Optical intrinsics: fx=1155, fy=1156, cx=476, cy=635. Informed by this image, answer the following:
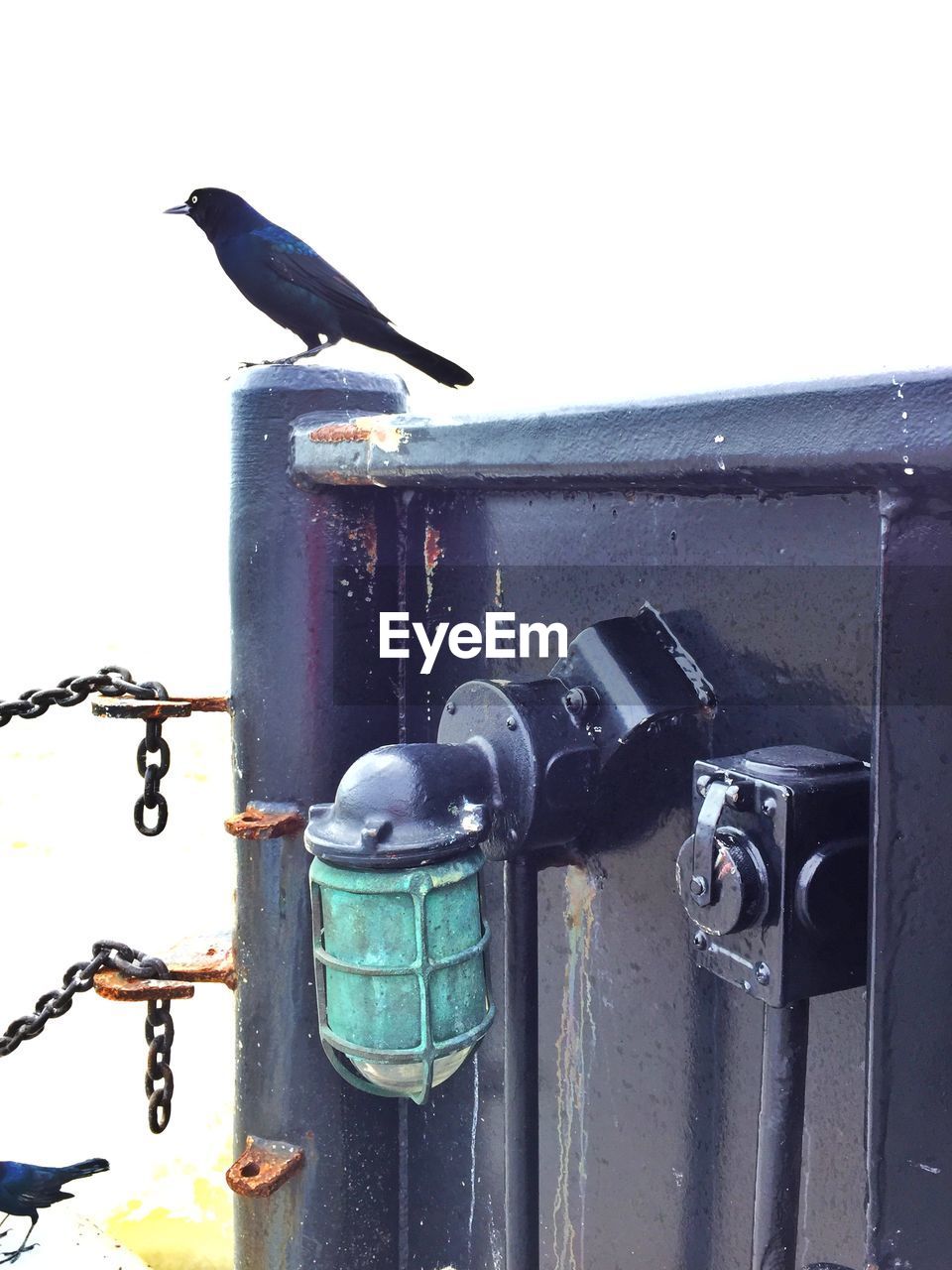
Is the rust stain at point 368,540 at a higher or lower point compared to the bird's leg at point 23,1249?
higher

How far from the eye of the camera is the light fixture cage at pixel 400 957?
3.60 ft

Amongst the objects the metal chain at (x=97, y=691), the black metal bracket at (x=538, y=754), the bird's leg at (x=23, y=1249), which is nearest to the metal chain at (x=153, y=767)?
the metal chain at (x=97, y=691)

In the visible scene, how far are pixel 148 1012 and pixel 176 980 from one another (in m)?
0.06

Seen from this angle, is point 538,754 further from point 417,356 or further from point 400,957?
point 417,356

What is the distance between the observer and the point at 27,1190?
2977mm

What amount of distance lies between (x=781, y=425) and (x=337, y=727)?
2.61 feet

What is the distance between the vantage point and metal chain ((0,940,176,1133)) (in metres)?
1.63

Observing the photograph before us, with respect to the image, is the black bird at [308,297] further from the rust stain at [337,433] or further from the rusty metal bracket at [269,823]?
the rusty metal bracket at [269,823]

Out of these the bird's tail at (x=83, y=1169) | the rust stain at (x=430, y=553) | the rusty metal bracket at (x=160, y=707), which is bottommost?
the bird's tail at (x=83, y=1169)

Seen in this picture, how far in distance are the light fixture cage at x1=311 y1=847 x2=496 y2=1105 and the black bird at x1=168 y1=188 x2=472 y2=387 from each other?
45.0 inches

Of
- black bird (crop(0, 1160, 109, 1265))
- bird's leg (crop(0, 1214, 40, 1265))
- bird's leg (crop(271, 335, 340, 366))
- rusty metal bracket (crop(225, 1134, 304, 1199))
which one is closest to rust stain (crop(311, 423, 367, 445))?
bird's leg (crop(271, 335, 340, 366))

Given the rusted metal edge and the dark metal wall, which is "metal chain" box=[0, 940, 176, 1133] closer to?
the dark metal wall

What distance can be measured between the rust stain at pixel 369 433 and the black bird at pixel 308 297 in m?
0.58

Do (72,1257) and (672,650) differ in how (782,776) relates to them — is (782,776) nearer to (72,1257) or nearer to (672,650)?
(672,650)
